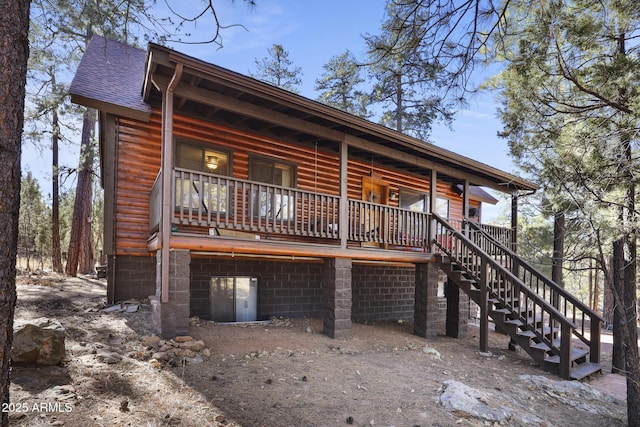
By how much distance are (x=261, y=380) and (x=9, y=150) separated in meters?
3.77

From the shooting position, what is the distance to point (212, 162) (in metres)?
8.42

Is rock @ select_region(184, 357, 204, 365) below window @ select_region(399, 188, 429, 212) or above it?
below

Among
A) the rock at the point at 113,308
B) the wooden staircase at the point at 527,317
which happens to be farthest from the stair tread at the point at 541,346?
the rock at the point at 113,308

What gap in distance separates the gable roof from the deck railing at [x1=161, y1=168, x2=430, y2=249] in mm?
1770

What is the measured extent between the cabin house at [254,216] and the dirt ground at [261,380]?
0.74 metres

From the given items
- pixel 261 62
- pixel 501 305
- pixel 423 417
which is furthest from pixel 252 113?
pixel 261 62

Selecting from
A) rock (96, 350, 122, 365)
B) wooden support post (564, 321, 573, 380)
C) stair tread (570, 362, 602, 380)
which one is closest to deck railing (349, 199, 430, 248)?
wooden support post (564, 321, 573, 380)

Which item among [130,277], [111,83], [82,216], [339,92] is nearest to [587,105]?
[130,277]

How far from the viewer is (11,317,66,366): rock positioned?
380 cm

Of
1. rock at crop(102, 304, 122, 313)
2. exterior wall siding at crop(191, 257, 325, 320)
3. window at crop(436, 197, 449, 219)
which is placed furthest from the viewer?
window at crop(436, 197, 449, 219)

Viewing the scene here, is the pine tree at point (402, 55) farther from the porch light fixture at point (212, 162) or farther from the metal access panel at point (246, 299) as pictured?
the metal access panel at point (246, 299)

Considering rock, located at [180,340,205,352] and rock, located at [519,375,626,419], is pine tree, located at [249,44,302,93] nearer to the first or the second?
rock, located at [180,340,205,352]

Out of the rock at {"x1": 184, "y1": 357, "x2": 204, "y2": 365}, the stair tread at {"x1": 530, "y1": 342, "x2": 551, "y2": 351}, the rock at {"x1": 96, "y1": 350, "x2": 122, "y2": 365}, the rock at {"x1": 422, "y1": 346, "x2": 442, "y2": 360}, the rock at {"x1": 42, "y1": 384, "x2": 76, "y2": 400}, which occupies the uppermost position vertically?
the rock at {"x1": 42, "y1": 384, "x2": 76, "y2": 400}

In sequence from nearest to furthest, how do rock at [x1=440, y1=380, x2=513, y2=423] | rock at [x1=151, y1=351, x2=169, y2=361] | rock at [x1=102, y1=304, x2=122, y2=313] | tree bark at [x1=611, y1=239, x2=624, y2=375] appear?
rock at [x1=440, y1=380, x2=513, y2=423]
rock at [x1=151, y1=351, x2=169, y2=361]
tree bark at [x1=611, y1=239, x2=624, y2=375]
rock at [x1=102, y1=304, x2=122, y2=313]
